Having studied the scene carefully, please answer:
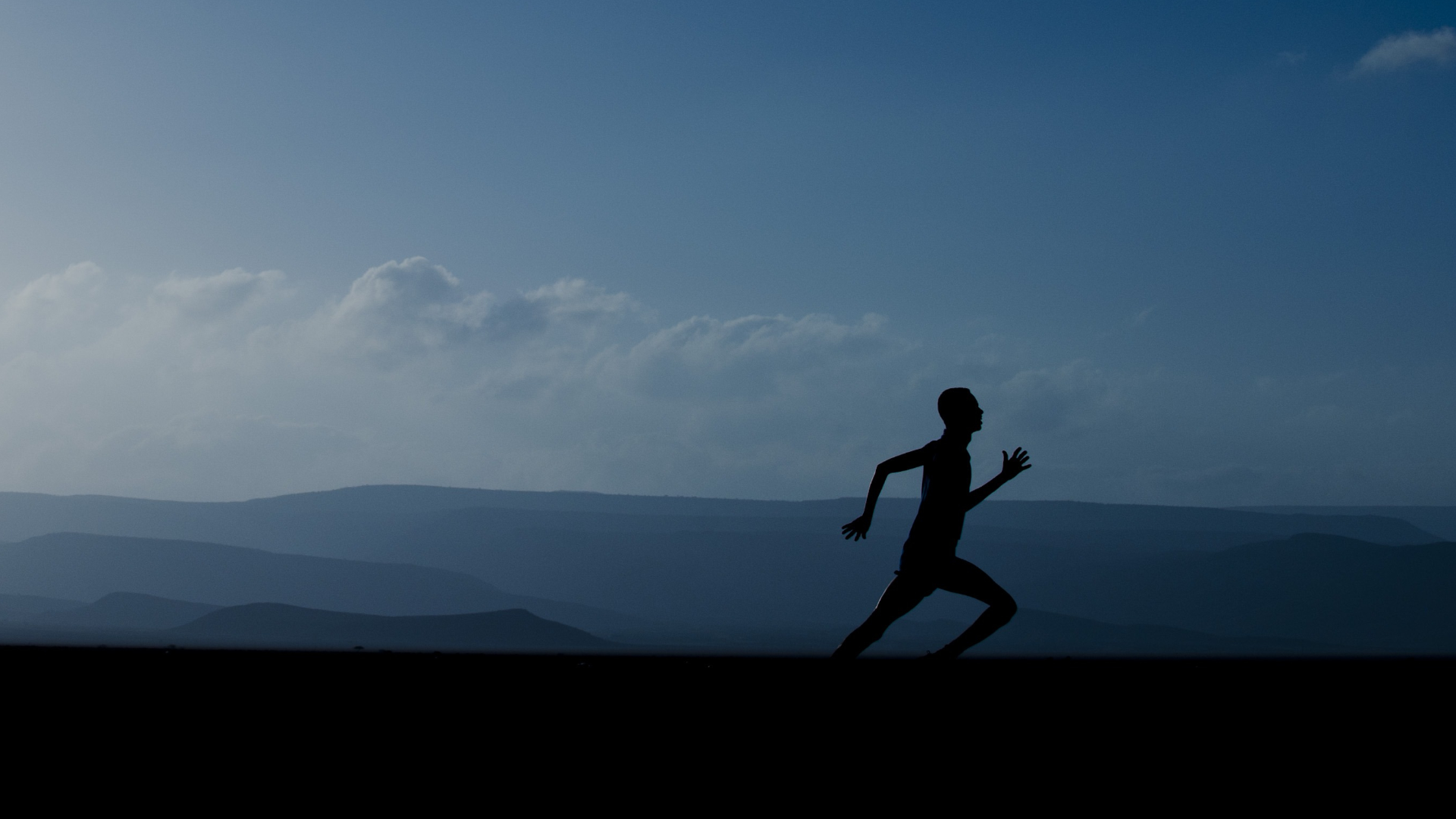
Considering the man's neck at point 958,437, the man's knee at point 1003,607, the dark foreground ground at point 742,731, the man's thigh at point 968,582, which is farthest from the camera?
the man's neck at point 958,437

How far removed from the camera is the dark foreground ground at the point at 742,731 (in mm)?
3615

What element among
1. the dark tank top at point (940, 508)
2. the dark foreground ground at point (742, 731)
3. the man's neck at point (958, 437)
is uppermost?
the man's neck at point (958, 437)

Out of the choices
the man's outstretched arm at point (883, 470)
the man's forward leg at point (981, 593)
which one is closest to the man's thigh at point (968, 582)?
the man's forward leg at point (981, 593)

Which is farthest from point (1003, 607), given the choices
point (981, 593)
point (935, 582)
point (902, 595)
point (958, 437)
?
point (958, 437)

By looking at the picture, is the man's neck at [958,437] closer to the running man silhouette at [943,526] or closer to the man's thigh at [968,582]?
the running man silhouette at [943,526]

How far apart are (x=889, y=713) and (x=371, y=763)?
284 cm

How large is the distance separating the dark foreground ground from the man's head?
1.82 m

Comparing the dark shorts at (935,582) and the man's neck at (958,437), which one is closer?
the dark shorts at (935,582)

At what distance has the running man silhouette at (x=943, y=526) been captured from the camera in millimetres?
7426

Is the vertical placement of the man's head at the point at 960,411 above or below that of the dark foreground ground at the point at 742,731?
above

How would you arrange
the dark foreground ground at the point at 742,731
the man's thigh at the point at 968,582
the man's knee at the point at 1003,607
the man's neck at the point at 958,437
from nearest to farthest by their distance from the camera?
the dark foreground ground at the point at 742,731 < the man's knee at the point at 1003,607 < the man's thigh at the point at 968,582 < the man's neck at the point at 958,437

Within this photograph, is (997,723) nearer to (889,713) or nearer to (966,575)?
(889,713)

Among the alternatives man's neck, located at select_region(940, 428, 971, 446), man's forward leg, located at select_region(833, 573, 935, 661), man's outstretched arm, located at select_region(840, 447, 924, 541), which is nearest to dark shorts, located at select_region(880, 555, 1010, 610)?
man's forward leg, located at select_region(833, 573, 935, 661)

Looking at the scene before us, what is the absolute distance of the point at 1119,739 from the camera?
478 centimetres
